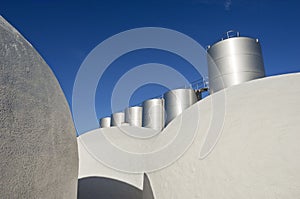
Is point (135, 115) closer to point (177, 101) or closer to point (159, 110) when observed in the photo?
point (159, 110)

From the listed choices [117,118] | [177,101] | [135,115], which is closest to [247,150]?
[177,101]

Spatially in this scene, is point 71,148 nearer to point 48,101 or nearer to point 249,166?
point 48,101

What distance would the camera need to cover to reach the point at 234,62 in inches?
329

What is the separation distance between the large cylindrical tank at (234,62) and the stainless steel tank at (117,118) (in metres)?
11.6

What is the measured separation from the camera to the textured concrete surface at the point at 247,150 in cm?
351

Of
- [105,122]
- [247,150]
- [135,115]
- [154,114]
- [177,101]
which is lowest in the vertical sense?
[247,150]

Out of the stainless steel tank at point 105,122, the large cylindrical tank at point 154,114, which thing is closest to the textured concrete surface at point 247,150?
the large cylindrical tank at point 154,114

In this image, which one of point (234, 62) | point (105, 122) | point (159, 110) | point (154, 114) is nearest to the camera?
point (234, 62)

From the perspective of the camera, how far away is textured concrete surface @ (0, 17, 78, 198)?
6.07ft

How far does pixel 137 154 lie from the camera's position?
348 inches

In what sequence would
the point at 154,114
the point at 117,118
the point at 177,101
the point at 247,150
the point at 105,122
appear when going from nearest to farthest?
the point at 247,150 → the point at 177,101 → the point at 154,114 → the point at 117,118 → the point at 105,122

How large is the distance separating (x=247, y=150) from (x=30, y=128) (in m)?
3.48

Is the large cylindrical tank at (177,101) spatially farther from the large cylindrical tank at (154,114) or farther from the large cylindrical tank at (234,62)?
the large cylindrical tank at (234,62)

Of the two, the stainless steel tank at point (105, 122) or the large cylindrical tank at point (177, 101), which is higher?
the stainless steel tank at point (105, 122)
